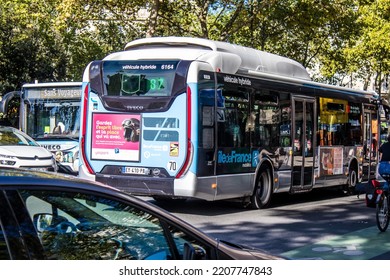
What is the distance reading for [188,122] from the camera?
36.1 feet

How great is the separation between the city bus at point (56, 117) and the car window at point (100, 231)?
13567mm

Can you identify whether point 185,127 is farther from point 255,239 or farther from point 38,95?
point 38,95

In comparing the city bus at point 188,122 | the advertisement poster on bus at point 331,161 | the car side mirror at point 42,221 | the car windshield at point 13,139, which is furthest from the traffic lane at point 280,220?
the car side mirror at point 42,221

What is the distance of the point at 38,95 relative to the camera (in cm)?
1755

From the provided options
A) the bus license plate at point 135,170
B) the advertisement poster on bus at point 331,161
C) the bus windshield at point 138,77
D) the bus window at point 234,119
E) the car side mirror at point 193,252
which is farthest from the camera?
the advertisement poster on bus at point 331,161

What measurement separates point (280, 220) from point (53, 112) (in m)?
8.51

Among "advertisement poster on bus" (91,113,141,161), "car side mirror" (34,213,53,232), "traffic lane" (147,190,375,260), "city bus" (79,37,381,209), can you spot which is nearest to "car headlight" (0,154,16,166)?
"city bus" (79,37,381,209)

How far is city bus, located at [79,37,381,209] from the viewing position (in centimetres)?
1109

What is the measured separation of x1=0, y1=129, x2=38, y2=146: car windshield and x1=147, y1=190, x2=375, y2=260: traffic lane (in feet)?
13.8

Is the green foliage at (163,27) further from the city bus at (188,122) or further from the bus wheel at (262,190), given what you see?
Answer: the bus wheel at (262,190)

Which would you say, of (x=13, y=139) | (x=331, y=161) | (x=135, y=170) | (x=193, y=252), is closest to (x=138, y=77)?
(x=135, y=170)

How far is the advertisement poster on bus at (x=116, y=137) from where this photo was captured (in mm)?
11516

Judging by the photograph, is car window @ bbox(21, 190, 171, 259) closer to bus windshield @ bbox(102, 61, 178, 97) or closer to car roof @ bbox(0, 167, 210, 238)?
car roof @ bbox(0, 167, 210, 238)

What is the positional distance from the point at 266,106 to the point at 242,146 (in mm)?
1383
